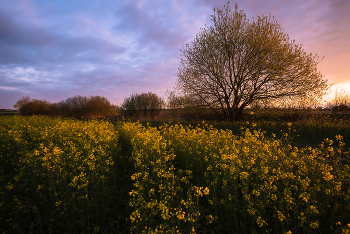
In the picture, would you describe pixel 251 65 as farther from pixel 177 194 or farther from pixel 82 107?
pixel 82 107

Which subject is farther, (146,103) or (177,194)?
(146,103)

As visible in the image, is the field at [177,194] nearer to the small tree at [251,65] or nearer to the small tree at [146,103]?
the small tree at [251,65]

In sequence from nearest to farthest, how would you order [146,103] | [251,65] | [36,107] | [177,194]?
[177,194] → [251,65] → [146,103] → [36,107]

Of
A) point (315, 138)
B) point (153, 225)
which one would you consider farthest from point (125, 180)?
point (315, 138)

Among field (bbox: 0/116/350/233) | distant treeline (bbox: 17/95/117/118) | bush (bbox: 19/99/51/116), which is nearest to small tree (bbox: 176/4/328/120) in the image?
field (bbox: 0/116/350/233)

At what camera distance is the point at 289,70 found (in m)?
12.1

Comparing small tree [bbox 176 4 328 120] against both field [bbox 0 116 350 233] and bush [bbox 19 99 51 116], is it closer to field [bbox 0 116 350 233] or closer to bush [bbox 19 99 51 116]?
field [bbox 0 116 350 233]

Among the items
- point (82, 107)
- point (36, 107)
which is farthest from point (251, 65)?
point (36, 107)

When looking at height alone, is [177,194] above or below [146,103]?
below

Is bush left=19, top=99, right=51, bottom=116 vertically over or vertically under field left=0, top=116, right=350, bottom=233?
over

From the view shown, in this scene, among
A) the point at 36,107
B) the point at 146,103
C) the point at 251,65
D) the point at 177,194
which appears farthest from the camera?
the point at 36,107

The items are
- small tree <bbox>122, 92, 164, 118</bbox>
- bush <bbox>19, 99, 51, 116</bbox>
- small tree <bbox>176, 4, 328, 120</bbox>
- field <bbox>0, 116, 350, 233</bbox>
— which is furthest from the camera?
bush <bbox>19, 99, 51, 116</bbox>

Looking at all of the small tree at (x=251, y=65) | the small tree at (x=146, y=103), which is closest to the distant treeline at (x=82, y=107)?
the small tree at (x=146, y=103)

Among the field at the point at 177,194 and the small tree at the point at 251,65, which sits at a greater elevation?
the small tree at the point at 251,65
